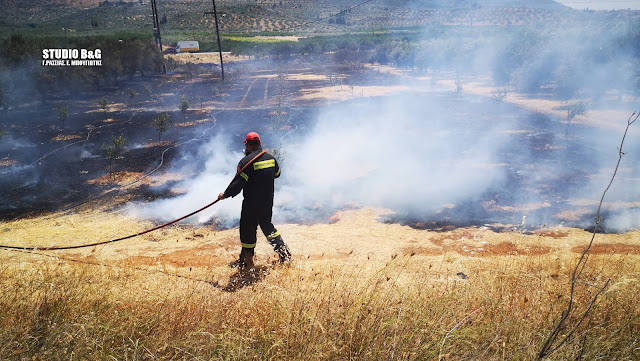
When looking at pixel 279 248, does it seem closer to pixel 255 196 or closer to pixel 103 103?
pixel 255 196

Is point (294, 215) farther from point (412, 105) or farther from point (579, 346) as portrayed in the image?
point (412, 105)

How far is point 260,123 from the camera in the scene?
65.7ft

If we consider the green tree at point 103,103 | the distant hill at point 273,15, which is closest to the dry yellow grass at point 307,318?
the green tree at point 103,103

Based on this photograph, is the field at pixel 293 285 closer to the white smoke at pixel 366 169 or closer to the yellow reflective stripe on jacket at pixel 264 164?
the white smoke at pixel 366 169

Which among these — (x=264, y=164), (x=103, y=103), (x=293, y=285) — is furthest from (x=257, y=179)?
(x=103, y=103)

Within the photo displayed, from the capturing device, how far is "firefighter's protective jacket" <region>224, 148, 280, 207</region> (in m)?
5.33

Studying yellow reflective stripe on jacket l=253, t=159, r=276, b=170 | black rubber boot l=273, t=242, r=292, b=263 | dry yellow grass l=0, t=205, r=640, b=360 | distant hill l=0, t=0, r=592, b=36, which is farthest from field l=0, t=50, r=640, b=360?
distant hill l=0, t=0, r=592, b=36

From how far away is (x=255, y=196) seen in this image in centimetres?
547

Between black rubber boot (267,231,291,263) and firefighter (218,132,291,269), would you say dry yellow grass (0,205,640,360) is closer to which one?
black rubber boot (267,231,291,263)

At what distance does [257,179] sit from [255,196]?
0.78ft

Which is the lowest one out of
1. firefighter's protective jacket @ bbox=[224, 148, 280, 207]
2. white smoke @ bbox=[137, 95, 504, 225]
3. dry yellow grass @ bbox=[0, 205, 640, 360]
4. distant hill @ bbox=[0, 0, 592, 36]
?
white smoke @ bbox=[137, 95, 504, 225]

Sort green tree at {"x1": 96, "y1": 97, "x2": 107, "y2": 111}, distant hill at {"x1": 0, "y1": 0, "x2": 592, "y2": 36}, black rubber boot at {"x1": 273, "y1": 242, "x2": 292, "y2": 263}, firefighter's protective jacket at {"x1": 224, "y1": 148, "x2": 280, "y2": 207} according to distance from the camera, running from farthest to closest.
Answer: distant hill at {"x1": 0, "y1": 0, "x2": 592, "y2": 36}
green tree at {"x1": 96, "y1": 97, "x2": 107, "y2": 111}
black rubber boot at {"x1": 273, "y1": 242, "x2": 292, "y2": 263}
firefighter's protective jacket at {"x1": 224, "y1": 148, "x2": 280, "y2": 207}

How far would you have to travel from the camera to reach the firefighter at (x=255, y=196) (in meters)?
5.38

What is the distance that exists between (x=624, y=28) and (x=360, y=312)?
35.6m
